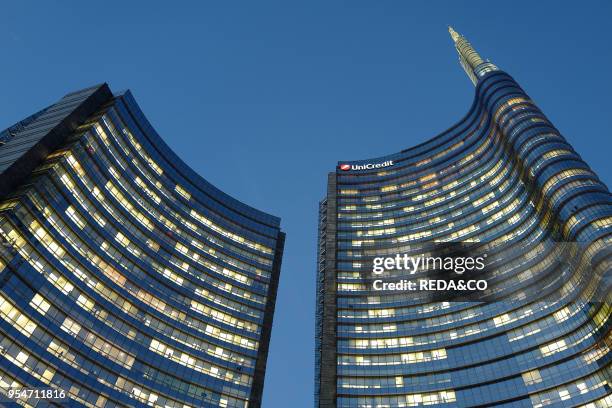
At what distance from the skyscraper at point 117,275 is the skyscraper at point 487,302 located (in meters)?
16.7

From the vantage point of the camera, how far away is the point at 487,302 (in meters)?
88.7

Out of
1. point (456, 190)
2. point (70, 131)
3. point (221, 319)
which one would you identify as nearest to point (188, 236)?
point (221, 319)

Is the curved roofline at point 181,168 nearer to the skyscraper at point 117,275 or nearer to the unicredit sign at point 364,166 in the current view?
the skyscraper at point 117,275

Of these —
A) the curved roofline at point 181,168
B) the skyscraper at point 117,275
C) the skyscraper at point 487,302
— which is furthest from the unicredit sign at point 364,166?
the skyscraper at point 117,275

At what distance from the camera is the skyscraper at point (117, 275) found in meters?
64.1

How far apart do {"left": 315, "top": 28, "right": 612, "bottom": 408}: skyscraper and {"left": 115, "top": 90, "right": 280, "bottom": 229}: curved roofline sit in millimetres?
17834

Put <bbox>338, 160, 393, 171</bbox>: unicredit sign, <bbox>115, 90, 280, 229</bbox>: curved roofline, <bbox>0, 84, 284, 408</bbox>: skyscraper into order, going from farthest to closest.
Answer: <bbox>338, 160, 393, 171</bbox>: unicredit sign < <bbox>115, 90, 280, 229</bbox>: curved roofline < <bbox>0, 84, 284, 408</bbox>: skyscraper

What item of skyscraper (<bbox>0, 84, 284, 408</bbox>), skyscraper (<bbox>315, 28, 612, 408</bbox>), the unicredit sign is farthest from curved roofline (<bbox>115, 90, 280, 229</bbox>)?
the unicredit sign

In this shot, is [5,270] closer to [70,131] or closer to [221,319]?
[70,131]

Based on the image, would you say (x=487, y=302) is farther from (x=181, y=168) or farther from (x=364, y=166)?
(x=181, y=168)

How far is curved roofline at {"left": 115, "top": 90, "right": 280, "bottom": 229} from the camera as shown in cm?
10250

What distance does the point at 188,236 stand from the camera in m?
100

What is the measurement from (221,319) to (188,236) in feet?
62.9

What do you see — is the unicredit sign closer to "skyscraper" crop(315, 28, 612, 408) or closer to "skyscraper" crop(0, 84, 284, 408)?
"skyscraper" crop(315, 28, 612, 408)
